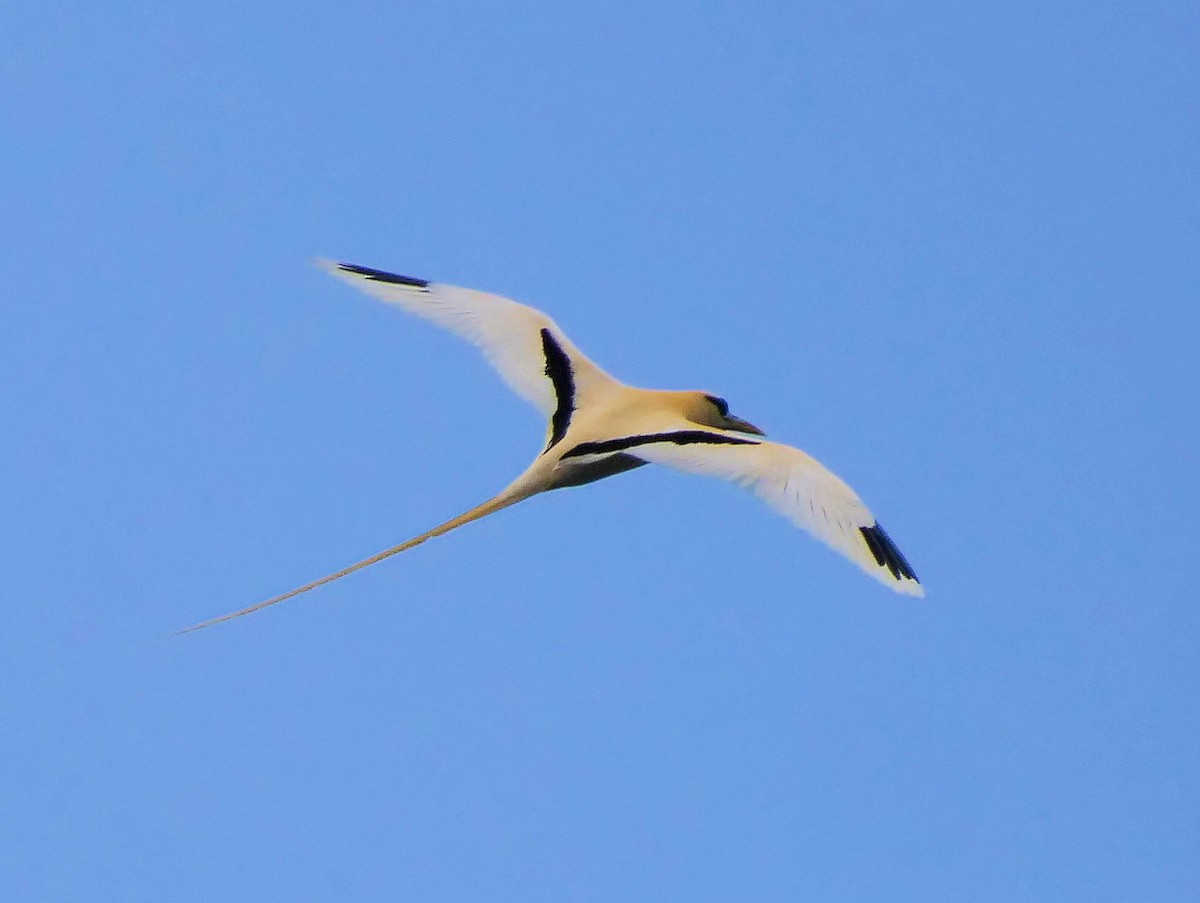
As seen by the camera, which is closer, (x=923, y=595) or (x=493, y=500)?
(x=923, y=595)

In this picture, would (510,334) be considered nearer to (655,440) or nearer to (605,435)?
(605,435)

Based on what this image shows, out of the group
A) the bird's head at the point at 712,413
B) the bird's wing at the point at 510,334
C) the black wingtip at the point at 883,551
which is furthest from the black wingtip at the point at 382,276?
the black wingtip at the point at 883,551

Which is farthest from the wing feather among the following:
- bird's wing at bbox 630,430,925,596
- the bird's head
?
bird's wing at bbox 630,430,925,596

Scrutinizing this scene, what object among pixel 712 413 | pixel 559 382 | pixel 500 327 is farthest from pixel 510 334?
pixel 712 413

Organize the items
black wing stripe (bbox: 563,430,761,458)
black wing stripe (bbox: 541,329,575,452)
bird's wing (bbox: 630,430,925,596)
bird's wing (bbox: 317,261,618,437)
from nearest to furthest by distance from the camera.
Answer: bird's wing (bbox: 630,430,925,596) → black wing stripe (bbox: 563,430,761,458) → black wing stripe (bbox: 541,329,575,452) → bird's wing (bbox: 317,261,618,437)

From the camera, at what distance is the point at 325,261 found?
10.8m

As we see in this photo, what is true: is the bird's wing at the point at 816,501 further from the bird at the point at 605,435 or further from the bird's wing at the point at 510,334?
the bird's wing at the point at 510,334

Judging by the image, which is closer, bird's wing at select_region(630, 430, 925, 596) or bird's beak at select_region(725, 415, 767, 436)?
bird's wing at select_region(630, 430, 925, 596)

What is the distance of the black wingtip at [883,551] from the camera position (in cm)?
811

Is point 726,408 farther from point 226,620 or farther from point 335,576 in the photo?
point 226,620

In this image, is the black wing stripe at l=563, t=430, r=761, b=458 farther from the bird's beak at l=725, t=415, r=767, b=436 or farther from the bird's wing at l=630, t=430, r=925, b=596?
the bird's beak at l=725, t=415, r=767, b=436

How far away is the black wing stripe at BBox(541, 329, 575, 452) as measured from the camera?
9.84 m

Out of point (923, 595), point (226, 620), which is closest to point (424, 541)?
point (226, 620)

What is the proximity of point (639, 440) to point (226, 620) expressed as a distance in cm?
241
